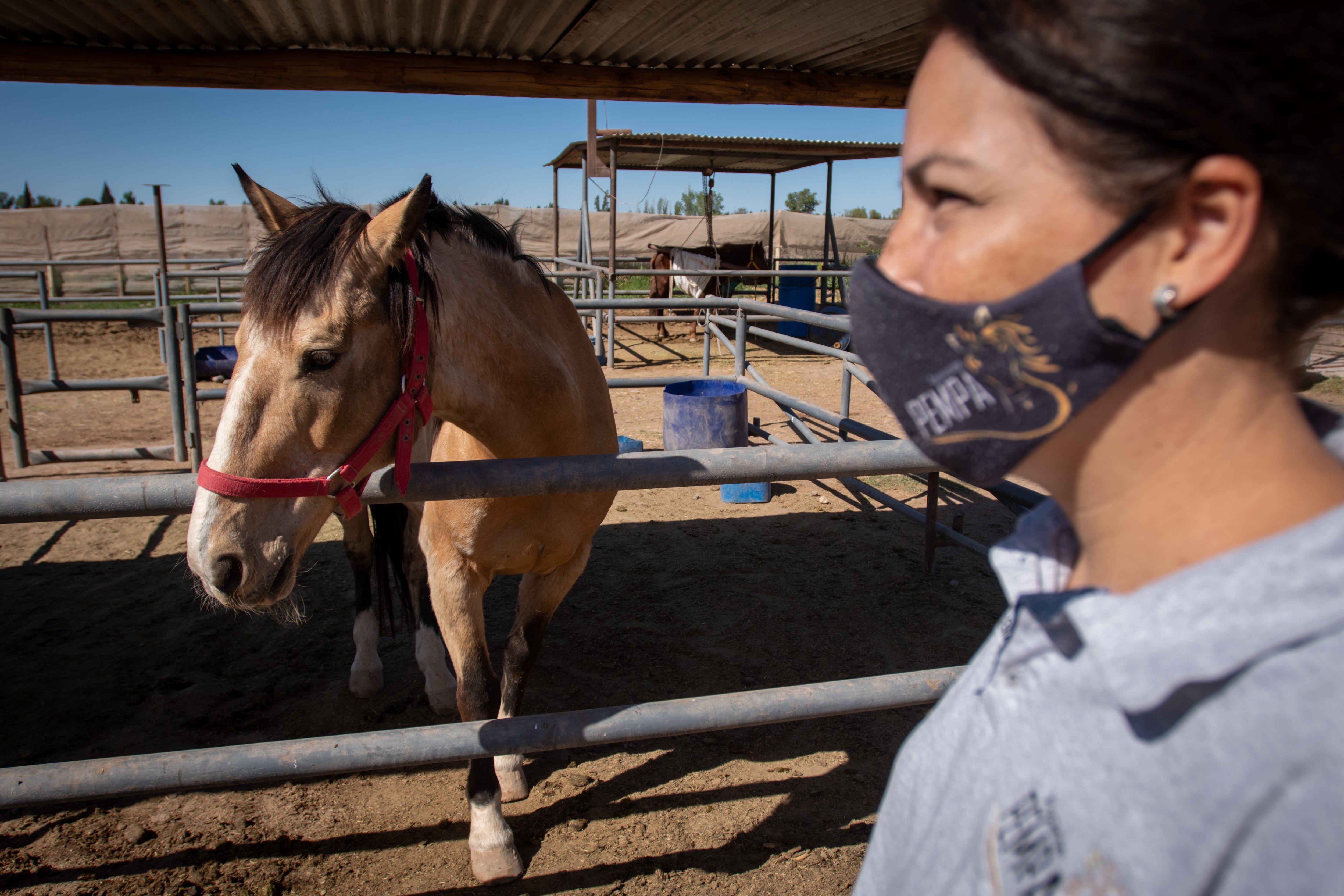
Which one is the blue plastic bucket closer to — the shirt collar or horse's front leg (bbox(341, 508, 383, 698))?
horse's front leg (bbox(341, 508, 383, 698))

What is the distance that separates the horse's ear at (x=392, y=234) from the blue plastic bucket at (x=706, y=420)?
2889 mm

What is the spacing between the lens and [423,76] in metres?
3.78

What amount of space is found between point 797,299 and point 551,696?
34.7 ft

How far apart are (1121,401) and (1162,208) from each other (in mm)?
133

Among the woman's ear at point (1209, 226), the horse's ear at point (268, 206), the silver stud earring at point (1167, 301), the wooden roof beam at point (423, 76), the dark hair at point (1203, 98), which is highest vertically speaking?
the wooden roof beam at point (423, 76)

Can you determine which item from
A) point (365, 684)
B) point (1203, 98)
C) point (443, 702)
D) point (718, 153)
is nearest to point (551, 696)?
point (443, 702)

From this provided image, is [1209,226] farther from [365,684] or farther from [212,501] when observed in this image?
[365,684]

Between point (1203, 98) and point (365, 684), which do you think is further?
point (365, 684)

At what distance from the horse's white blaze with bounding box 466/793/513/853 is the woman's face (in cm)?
207

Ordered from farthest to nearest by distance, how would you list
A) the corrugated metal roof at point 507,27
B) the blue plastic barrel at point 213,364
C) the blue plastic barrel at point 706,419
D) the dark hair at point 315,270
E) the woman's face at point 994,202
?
the blue plastic barrel at point 213,364 → the blue plastic barrel at point 706,419 → the corrugated metal roof at point 507,27 → the dark hair at point 315,270 → the woman's face at point 994,202

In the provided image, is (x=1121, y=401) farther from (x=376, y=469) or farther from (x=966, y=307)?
(x=376, y=469)

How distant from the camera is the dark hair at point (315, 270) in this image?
142 cm

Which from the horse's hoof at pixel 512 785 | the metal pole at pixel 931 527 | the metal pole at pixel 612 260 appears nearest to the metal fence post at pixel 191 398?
the horse's hoof at pixel 512 785

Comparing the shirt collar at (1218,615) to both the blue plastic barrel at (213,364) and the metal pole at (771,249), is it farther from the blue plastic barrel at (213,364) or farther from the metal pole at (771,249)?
the metal pole at (771,249)
